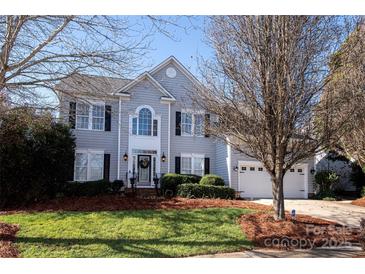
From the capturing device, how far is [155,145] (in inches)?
670

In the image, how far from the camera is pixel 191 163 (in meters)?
17.7

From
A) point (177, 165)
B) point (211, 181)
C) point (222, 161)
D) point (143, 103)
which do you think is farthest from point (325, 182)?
point (143, 103)

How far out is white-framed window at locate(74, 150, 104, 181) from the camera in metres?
15.9

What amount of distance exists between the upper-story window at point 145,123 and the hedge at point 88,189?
349cm

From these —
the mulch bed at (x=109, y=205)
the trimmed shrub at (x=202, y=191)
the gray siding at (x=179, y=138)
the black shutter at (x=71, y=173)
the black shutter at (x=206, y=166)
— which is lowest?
the mulch bed at (x=109, y=205)

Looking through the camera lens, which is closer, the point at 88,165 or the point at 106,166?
the point at 88,165

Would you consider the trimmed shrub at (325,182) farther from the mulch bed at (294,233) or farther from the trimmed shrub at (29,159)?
the trimmed shrub at (29,159)

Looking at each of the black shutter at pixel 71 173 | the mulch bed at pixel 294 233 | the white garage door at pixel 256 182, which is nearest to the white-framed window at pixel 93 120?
the black shutter at pixel 71 173

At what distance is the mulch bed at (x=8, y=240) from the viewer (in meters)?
6.36

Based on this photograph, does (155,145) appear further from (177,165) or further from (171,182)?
(171,182)

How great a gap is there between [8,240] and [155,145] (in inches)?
407
